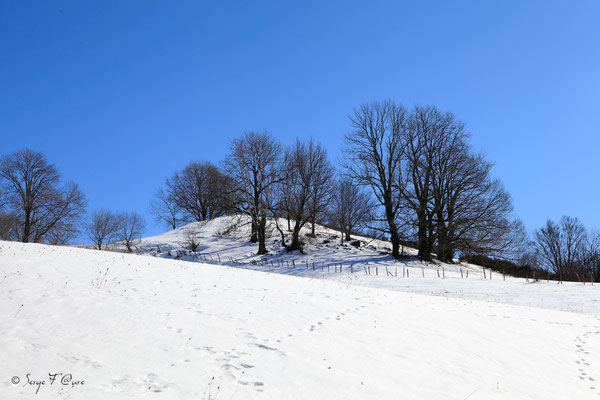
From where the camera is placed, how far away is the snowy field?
621 centimetres

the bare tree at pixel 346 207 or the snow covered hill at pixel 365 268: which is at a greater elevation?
the bare tree at pixel 346 207

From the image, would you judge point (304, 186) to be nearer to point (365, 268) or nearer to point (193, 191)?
point (365, 268)

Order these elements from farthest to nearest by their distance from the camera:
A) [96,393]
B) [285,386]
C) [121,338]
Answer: [121,338] < [285,386] < [96,393]

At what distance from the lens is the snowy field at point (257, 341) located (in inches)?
245

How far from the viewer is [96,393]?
536cm

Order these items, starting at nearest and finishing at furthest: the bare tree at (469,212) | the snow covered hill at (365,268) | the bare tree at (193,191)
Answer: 1. the snow covered hill at (365,268)
2. the bare tree at (469,212)
3. the bare tree at (193,191)

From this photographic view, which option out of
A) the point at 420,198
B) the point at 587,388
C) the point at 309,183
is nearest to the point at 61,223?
the point at 309,183

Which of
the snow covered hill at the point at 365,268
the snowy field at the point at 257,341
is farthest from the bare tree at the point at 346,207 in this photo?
the snowy field at the point at 257,341

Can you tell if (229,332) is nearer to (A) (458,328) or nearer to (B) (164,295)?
(B) (164,295)

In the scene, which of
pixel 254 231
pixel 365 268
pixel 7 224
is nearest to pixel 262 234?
pixel 254 231

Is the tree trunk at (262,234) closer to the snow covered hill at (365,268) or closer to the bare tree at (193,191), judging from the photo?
the snow covered hill at (365,268)

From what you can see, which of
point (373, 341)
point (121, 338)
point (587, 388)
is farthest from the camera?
point (373, 341)

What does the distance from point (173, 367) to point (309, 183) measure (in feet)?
110

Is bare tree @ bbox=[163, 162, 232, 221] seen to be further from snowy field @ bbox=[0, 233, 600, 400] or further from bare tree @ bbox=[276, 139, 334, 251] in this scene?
snowy field @ bbox=[0, 233, 600, 400]
